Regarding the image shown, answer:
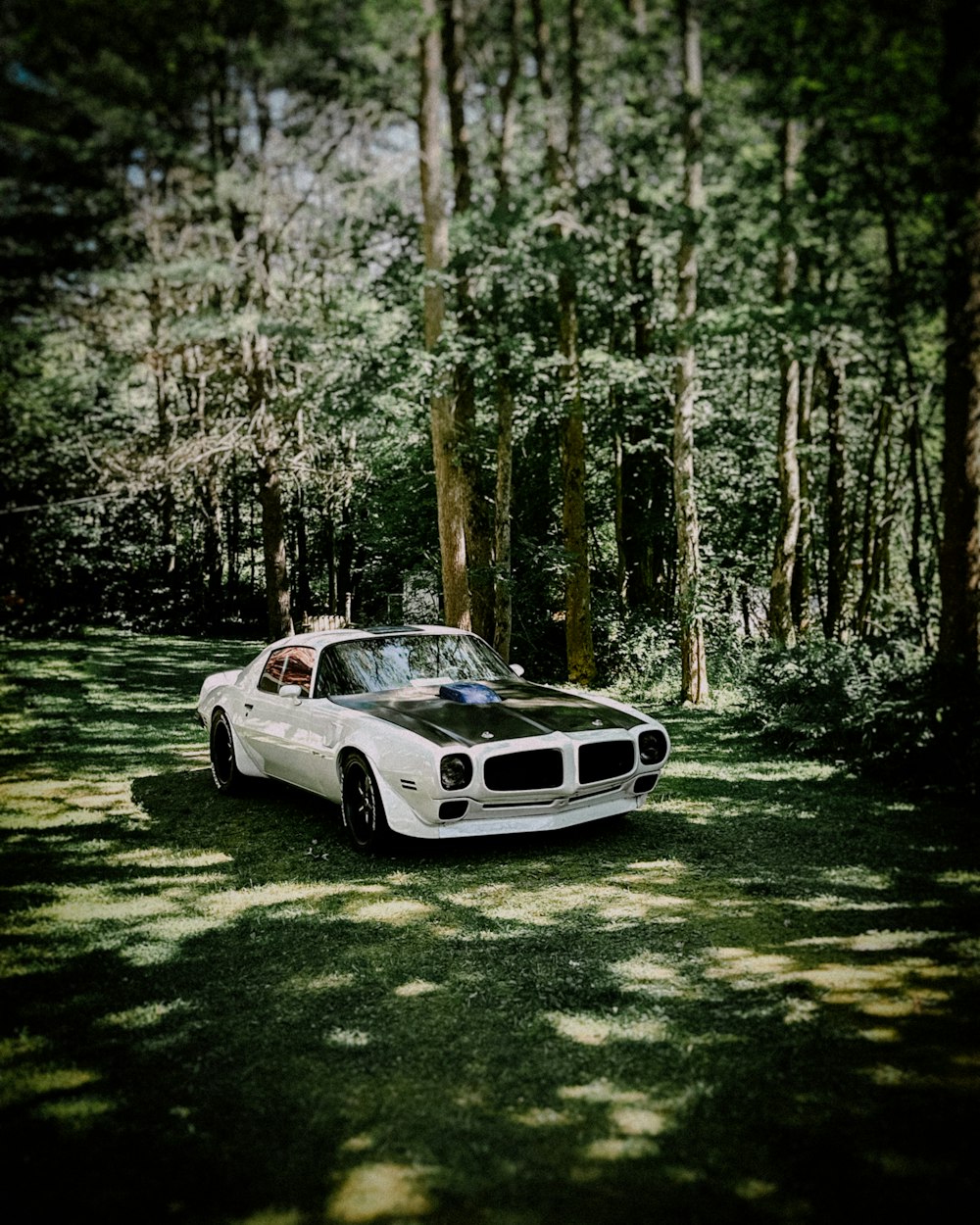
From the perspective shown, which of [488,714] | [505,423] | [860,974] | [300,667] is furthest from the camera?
[505,423]

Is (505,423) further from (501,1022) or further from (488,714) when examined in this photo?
(501,1022)

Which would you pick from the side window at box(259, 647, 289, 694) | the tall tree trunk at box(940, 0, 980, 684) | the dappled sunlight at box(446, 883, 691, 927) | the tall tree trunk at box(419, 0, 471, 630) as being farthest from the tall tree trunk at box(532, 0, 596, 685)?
the dappled sunlight at box(446, 883, 691, 927)

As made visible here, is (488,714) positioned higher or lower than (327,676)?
lower

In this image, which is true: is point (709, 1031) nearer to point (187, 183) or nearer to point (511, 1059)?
point (511, 1059)

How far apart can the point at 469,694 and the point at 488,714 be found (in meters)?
0.42

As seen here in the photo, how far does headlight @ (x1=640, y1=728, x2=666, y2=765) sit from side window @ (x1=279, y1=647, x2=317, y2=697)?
8.46 feet

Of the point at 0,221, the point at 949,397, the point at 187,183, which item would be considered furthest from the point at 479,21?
the point at 949,397

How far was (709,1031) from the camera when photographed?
3244 millimetres

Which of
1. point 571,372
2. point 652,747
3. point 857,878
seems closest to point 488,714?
point 652,747

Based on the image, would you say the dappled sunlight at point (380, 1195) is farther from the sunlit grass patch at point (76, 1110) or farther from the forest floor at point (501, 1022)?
the sunlit grass patch at point (76, 1110)

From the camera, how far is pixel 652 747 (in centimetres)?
601

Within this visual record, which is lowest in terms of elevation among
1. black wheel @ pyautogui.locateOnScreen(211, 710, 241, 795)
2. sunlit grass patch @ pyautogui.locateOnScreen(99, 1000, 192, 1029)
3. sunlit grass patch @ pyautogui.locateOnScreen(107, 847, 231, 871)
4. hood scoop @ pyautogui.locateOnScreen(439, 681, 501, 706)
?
sunlit grass patch @ pyautogui.locateOnScreen(107, 847, 231, 871)

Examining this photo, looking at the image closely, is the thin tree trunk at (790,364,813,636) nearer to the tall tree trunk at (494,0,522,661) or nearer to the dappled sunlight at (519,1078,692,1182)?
the tall tree trunk at (494,0,522,661)

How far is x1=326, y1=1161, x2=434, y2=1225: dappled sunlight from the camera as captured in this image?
229 cm
